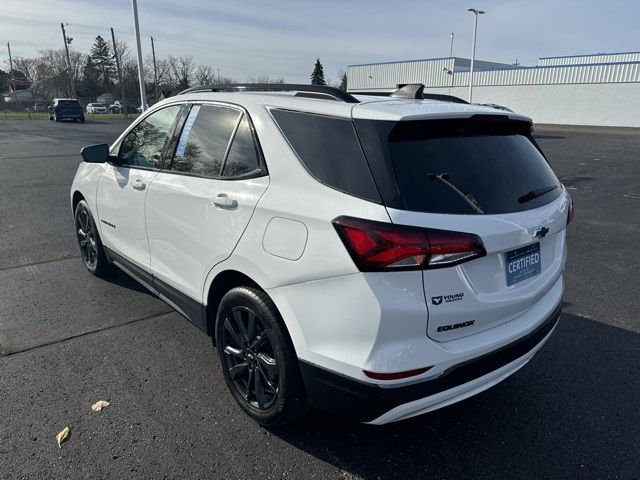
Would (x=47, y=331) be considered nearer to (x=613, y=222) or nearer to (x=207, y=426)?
(x=207, y=426)

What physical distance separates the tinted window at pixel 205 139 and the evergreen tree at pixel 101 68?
312 feet

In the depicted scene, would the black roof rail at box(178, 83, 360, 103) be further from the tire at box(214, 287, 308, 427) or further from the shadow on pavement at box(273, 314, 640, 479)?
the shadow on pavement at box(273, 314, 640, 479)

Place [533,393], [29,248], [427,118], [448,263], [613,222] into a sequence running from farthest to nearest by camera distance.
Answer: [613,222] < [29,248] < [533,393] < [427,118] < [448,263]

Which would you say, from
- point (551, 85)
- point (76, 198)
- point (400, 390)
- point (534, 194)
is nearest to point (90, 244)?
point (76, 198)

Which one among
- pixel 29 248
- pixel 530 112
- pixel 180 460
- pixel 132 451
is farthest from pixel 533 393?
pixel 530 112

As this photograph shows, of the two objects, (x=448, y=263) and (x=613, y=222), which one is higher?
(x=448, y=263)

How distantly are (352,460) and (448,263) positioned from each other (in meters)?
1.20

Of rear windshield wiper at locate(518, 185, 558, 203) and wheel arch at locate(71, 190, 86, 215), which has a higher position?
rear windshield wiper at locate(518, 185, 558, 203)

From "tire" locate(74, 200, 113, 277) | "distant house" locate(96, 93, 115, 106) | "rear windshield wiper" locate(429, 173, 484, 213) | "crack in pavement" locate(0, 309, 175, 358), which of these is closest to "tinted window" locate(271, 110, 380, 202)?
"rear windshield wiper" locate(429, 173, 484, 213)

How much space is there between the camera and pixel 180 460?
2.45 metres

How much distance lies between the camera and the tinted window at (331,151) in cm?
210

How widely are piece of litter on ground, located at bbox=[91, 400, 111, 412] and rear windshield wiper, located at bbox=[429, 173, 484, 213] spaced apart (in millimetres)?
2306

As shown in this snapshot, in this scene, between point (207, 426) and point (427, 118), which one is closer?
point (427, 118)

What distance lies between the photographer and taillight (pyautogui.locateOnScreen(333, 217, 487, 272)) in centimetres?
196
